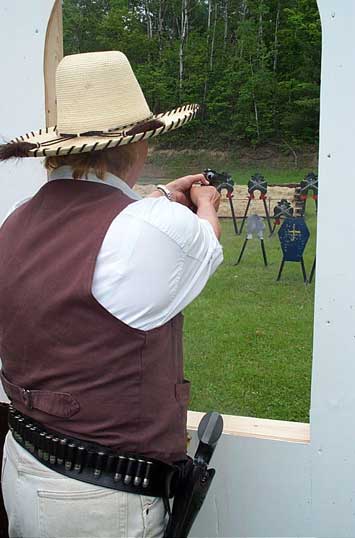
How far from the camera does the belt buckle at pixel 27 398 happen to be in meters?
1.02

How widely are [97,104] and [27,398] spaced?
51 centimetres

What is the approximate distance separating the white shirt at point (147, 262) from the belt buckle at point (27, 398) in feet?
0.73

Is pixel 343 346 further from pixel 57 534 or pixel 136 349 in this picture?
pixel 57 534

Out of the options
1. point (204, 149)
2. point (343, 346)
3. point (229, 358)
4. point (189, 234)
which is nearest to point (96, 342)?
point (189, 234)

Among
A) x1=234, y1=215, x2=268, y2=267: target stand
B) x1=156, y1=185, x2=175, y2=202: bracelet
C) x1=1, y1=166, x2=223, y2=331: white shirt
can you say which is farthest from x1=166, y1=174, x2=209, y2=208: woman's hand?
x1=234, y1=215, x2=268, y2=267: target stand

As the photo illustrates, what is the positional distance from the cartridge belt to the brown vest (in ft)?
0.05

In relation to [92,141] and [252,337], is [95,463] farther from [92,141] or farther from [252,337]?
[252,337]

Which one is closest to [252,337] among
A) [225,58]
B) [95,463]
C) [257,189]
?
[257,189]

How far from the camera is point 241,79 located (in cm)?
213

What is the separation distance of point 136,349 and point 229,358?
5.00ft

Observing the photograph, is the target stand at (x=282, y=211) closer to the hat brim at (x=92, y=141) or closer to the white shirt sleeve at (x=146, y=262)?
the hat brim at (x=92, y=141)

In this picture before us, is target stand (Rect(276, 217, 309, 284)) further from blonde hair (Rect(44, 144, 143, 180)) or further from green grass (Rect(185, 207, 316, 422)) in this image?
blonde hair (Rect(44, 144, 143, 180))

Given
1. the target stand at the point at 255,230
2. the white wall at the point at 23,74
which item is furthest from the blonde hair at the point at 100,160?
the target stand at the point at 255,230

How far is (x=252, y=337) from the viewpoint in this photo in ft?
8.11
